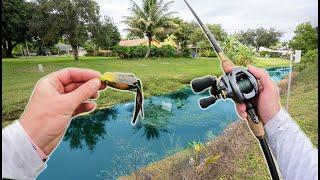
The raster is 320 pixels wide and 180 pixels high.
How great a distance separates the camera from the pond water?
2281 millimetres

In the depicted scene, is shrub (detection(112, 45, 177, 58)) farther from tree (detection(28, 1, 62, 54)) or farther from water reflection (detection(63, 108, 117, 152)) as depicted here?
water reflection (detection(63, 108, 117, 152))

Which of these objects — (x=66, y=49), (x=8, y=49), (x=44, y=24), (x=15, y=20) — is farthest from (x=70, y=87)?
(x=8, y=49)

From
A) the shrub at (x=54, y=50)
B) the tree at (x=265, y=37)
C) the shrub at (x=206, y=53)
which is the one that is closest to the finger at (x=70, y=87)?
the shrub at (x=206, y=53)

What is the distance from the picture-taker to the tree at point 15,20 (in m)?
3.66

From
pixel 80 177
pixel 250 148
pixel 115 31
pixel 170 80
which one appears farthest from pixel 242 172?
pixel 170 80

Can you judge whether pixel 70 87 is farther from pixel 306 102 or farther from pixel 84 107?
pixel 306 102

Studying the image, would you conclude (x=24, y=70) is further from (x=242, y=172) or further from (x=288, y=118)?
(x=288, y=118)

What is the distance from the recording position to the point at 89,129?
10.2 feet

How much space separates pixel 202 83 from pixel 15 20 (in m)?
4.07

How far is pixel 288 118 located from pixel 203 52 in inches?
172

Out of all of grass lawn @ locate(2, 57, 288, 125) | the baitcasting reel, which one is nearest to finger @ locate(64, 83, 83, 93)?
the baitcasting reel

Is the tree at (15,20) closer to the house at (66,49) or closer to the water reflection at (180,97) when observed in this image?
the house at (66,49)

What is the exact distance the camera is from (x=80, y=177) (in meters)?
2.25

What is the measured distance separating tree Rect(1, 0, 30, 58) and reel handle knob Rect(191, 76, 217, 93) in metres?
3.55
